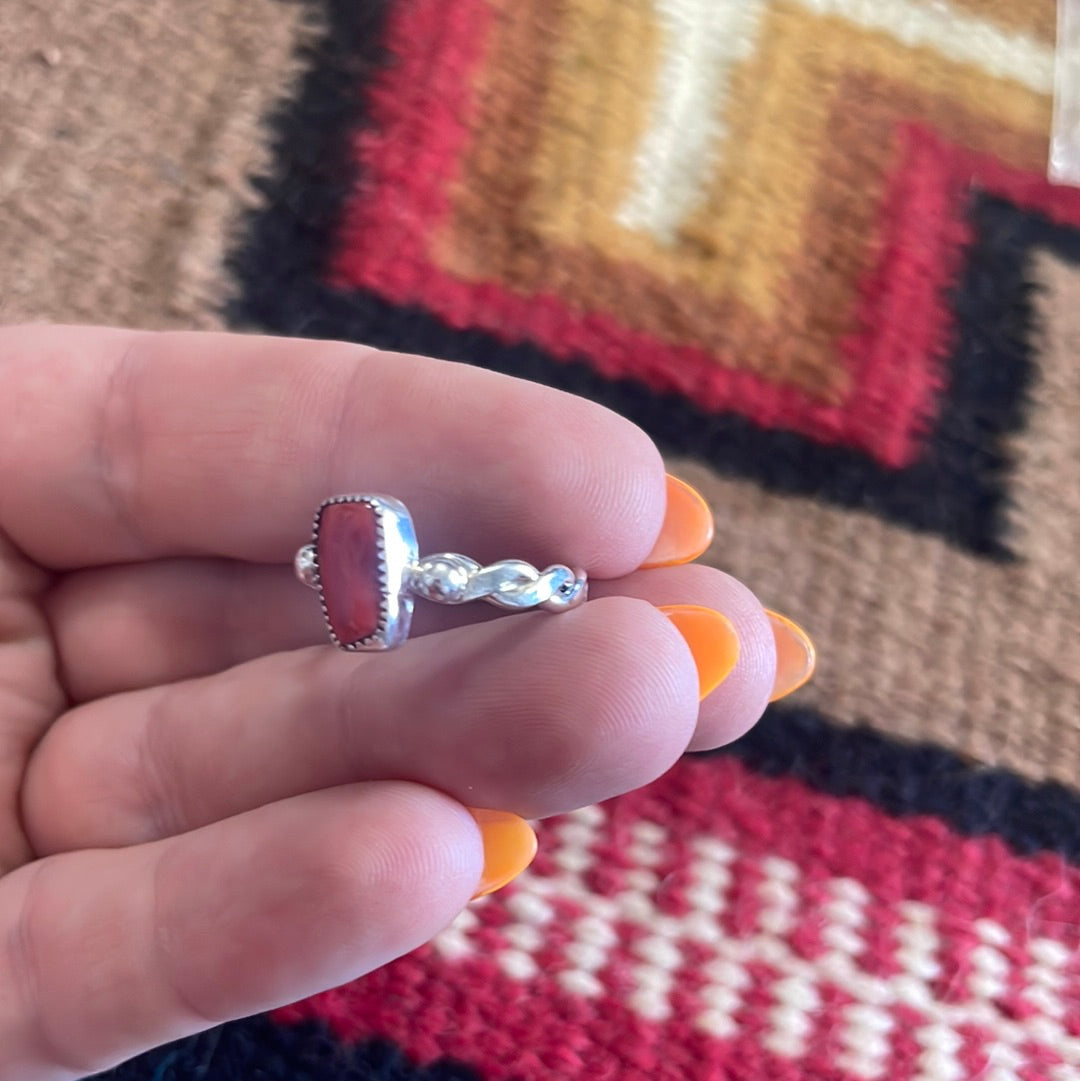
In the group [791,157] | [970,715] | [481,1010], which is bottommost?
[481,1010]

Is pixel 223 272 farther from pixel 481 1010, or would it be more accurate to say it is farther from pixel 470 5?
pixel 481 1010

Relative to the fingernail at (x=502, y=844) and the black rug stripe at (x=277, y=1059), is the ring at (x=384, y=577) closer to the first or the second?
the fingernail at (x=502, y=844)

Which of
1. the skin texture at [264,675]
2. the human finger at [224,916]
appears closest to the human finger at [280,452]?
the skin texture at [264,675]

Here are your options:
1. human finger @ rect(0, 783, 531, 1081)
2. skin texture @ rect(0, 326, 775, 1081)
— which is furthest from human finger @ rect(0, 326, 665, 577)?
human finger @ rect(0, 783, 531, 1081)

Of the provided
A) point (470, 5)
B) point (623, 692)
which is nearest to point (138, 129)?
point (470, 5)

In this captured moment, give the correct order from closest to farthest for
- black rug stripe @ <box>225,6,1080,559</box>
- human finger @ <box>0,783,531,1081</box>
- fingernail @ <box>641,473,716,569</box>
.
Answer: human finger @ <box>0,783,531,1081</box> < fingernail @ <box>641,473,716,569</box> < black rug stripe @ <box>225,6,1080,559</box>

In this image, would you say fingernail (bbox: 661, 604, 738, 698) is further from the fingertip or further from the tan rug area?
the tan rug area

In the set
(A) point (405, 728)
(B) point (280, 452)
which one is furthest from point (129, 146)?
(A) point (405, 728)

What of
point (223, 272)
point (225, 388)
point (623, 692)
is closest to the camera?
point (623, 692)
